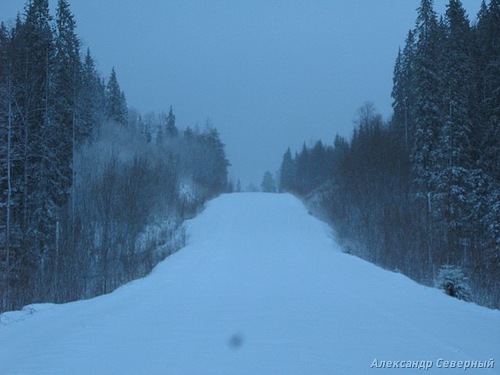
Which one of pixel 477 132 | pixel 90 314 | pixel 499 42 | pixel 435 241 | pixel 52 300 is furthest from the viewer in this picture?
pixel 477 132

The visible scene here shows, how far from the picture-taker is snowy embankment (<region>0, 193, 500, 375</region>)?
472cm

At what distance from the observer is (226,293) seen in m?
8.73

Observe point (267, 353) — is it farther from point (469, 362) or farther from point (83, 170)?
point (83, 170)

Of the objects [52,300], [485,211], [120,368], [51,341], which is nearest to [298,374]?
[120,368]

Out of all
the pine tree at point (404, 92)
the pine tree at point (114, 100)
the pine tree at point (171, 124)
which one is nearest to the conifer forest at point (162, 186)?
the pine tree at point (404, 92)

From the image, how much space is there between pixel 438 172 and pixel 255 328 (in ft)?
63.6

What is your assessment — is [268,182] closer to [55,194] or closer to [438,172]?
[438,172]

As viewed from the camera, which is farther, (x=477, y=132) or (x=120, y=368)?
(x=477, y=132)

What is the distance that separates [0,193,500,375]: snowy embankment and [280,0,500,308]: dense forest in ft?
17.7

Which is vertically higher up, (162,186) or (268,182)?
(268,182)

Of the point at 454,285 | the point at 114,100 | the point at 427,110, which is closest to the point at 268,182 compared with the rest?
the point at 114,100

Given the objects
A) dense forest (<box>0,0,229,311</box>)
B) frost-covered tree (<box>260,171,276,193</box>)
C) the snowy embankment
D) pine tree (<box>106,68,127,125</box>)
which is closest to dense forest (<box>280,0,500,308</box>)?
the snowy embankment

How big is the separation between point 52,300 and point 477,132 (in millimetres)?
22947

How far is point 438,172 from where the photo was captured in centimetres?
2175
